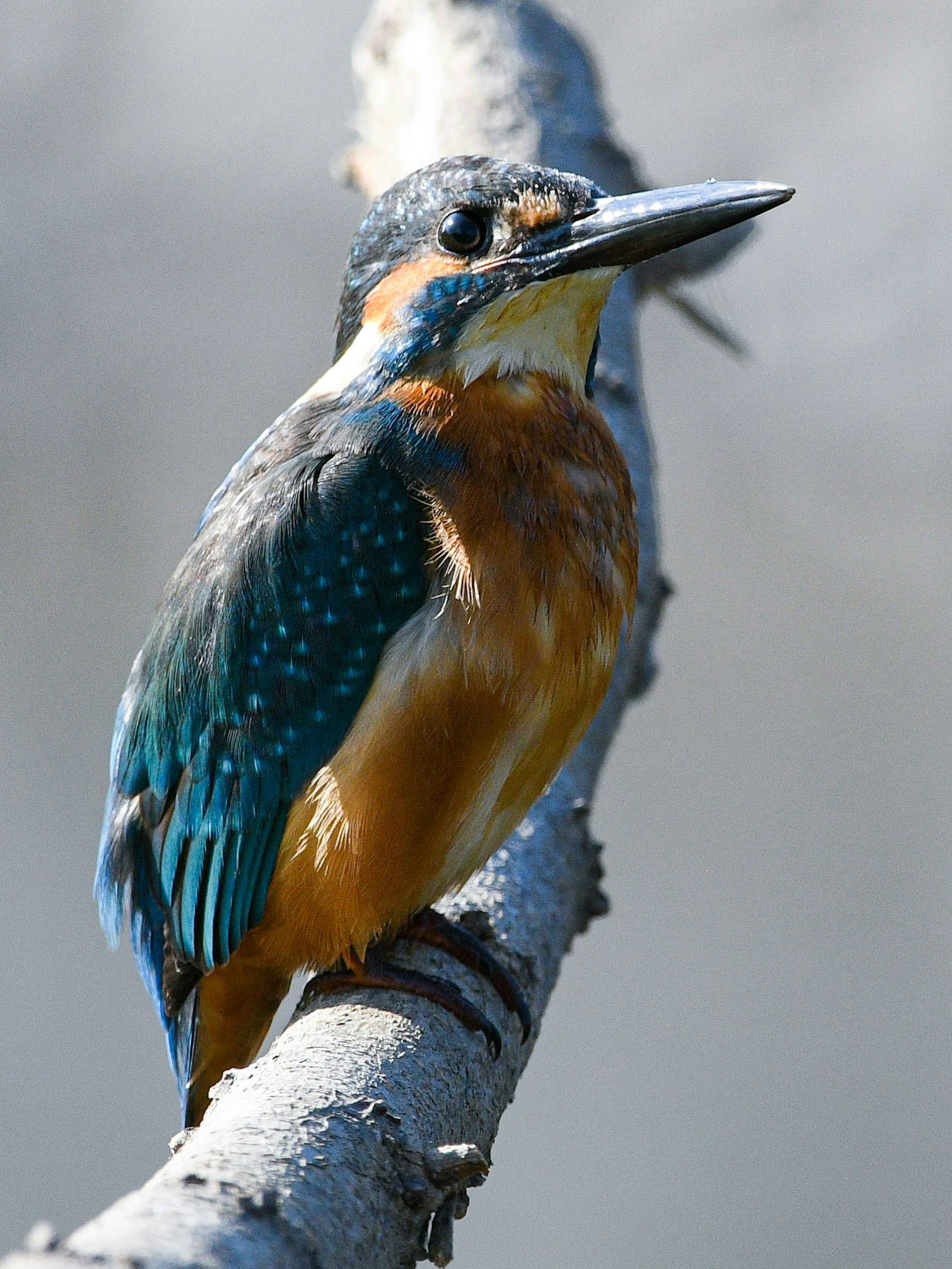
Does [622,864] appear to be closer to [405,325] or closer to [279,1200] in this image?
[405,325]

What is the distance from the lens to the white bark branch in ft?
2.81

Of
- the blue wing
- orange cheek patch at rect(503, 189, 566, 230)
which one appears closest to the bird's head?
orange cheek patch at rect(503, 189, 566, 230)

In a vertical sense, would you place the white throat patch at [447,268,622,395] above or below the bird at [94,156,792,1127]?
above

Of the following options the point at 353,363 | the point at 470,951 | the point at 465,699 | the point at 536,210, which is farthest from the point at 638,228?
the point at 470,951

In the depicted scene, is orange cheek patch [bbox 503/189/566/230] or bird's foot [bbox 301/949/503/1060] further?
orange cheek patch [bbox 503/189/566/230]

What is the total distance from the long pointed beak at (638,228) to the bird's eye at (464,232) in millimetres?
50

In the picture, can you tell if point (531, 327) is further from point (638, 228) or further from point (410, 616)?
point (410, 616)

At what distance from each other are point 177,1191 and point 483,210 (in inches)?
43.4

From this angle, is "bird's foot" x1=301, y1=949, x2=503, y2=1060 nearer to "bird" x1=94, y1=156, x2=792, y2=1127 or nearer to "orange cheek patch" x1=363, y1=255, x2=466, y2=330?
"bird" x1=94, y1=156, x2=792, y2=1127

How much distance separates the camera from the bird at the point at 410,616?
59.2 inches

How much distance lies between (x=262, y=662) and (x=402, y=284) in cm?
46

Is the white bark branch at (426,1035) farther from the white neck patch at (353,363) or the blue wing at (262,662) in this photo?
the white neck patch at (353,363)

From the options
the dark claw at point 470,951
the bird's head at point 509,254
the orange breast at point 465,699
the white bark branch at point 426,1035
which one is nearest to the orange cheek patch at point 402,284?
the bird's head at point 509,254

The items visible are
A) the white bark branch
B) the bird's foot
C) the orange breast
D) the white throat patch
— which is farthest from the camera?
the white throat patch
